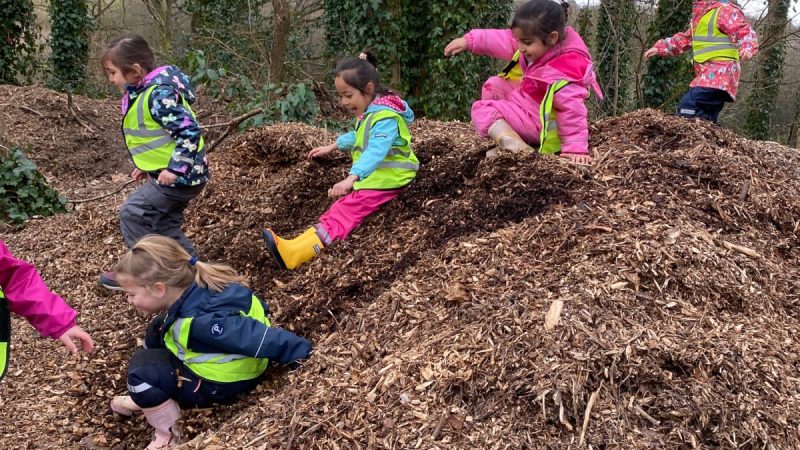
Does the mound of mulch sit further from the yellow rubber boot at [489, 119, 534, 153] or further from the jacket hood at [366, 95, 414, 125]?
the jacket hood at [366, 95, 414, 125]

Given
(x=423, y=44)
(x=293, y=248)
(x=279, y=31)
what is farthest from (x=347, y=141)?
(x=279, y=31)

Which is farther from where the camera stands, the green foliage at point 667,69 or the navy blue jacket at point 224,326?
the green foliage at point 667,69

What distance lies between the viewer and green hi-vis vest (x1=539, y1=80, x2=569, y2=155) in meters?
3.96

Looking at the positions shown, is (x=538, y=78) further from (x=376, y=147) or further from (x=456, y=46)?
(x=376, y=147)

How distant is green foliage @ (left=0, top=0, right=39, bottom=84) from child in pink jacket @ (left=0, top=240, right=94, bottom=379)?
11456 mm

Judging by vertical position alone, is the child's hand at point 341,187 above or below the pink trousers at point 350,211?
above

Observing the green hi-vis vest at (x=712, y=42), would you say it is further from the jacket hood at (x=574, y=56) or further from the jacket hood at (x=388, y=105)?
the jacket hood at (x=388, y=105)

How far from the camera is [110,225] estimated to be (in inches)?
195

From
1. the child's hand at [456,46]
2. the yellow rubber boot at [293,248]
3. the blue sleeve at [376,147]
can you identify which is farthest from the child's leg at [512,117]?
the yellow rubber boot at [293,248]

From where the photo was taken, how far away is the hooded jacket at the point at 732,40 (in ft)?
18.3

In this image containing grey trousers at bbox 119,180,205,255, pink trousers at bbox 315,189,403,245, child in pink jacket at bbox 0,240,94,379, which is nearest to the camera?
child in pink jacket at bbox 0,240,94,379

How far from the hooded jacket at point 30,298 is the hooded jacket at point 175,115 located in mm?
1222

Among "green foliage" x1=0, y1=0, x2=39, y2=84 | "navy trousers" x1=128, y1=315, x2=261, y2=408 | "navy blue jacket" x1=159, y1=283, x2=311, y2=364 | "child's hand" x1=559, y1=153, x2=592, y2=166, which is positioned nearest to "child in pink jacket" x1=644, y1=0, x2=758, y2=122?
"child's hand" x1=559, y1=153, x2=592, y2=166

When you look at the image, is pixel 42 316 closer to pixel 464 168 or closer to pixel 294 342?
pixel 294 342
